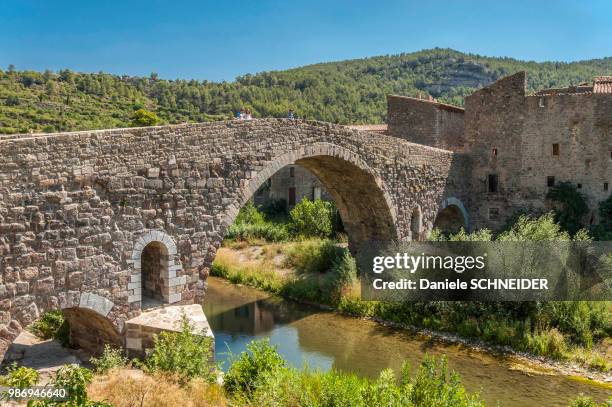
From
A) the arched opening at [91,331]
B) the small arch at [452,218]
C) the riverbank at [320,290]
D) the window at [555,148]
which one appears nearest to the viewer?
the arched opening at [91,331]

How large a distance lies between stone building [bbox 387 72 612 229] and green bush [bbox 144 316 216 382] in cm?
1421

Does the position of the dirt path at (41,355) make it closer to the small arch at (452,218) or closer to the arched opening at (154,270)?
the arched opening at (154,270)

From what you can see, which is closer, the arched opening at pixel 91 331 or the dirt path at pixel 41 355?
the dirt path at pixel 41 355

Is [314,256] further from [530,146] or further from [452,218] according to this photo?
[530,146]

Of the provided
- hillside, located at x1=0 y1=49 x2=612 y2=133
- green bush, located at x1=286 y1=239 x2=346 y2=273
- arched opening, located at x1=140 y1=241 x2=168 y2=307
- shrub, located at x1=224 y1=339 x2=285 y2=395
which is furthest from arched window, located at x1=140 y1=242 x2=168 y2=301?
hillside, located at x1=0 y1=49 x2=612 y2=133

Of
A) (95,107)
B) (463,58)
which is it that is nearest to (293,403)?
(95,107)

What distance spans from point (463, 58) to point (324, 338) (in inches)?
2483

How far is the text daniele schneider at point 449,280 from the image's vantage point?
13828mm

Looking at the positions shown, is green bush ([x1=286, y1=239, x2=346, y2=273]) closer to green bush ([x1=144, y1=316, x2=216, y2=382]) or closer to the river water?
the river water

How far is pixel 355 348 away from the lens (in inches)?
527

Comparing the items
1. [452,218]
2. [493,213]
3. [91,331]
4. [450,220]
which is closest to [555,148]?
[493,213]

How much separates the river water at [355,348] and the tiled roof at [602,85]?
1092 centimetres

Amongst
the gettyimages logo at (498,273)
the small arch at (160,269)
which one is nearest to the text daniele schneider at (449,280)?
the gettyimages logo at (498,273)

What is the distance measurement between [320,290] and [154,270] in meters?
7.57
